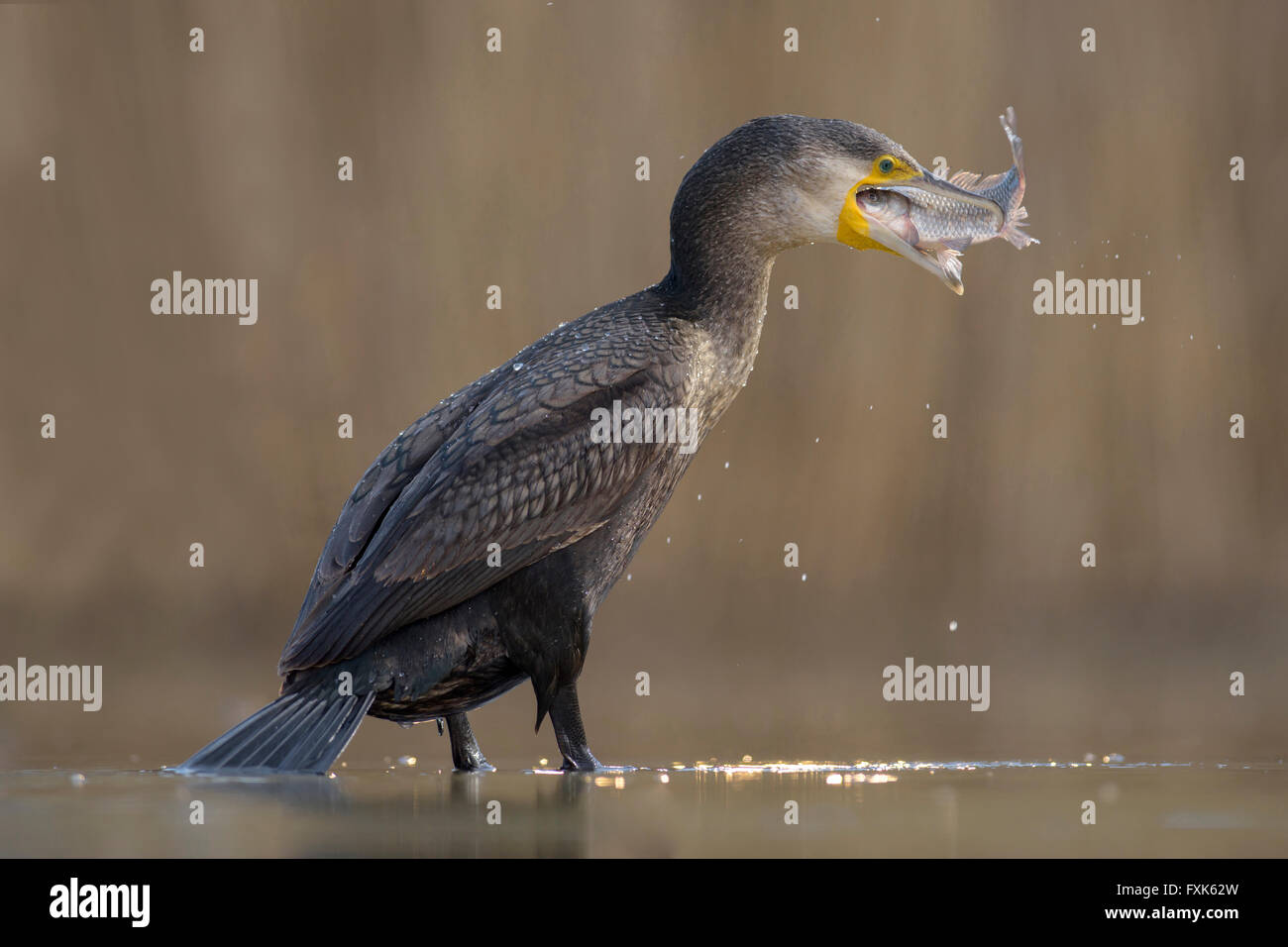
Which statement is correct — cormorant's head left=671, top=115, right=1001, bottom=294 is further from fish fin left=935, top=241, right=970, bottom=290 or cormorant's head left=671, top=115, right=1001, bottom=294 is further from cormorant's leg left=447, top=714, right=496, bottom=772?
cormorant's leg left=447, top=714, right=496, bottom=772

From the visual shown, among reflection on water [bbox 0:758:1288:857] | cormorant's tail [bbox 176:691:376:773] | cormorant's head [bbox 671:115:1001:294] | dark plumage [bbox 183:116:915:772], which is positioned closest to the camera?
reflection on water [bbox 0:758:1288:857]

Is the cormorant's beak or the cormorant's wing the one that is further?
the cormorant's beak

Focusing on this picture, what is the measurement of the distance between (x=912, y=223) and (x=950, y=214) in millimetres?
109

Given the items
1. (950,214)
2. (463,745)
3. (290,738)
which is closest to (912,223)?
(950,214)

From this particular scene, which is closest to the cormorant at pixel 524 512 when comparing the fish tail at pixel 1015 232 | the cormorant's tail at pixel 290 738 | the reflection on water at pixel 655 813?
the cormorant's tail at pixel 290 738

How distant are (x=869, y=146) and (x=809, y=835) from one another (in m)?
2.15

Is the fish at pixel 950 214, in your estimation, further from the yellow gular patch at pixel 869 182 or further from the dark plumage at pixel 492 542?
the dark plumage at pixel 492 542

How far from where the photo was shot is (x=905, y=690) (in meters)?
8.98

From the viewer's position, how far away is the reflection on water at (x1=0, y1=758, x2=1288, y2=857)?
328 centimetres

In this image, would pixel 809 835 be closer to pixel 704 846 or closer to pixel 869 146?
pixel 704 846

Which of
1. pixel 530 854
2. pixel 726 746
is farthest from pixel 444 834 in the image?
pixel 726 746

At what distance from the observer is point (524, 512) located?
4391 mm

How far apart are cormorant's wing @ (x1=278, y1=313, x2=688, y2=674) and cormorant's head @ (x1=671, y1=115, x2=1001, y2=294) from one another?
1.51 feet

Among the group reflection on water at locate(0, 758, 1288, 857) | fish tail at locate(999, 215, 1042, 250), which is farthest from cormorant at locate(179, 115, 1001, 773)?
fish tail at locate(999, 215, 1042, 250)
